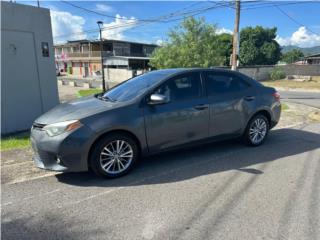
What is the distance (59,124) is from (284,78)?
3558 cm

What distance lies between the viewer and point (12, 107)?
7.58m

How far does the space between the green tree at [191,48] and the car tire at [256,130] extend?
2110 centimetres

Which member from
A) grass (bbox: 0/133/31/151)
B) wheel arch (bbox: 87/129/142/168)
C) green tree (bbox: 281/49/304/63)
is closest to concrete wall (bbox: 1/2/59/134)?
grass (bbox: 0/133/31/151)

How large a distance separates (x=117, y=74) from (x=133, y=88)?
41921 mm

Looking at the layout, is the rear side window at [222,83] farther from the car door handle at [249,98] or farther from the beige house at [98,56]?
the beige house at [98,56]

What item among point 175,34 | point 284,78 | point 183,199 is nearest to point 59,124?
point 183,199

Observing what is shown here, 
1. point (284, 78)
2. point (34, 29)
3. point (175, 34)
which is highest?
point (175, 34)

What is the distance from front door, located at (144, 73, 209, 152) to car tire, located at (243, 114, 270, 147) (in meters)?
1.14

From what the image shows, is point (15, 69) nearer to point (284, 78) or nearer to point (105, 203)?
point (105, 203)

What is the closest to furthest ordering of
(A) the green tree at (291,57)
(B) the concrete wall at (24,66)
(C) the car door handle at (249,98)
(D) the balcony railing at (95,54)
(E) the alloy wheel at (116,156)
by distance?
(E) the alloy wheel at (116,156) → (C) the car door handle at (249,98) → (B) the concrete wall at (24,66) → (D) the balcony railing at (95,54) → (A) the green tree at (291,57)

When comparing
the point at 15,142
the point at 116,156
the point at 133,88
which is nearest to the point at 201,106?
the point at 133,88

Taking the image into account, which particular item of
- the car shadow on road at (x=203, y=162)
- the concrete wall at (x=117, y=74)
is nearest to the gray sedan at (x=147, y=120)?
the car shadow on road at (x=203, y=162)

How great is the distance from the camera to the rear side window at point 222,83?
5168mm

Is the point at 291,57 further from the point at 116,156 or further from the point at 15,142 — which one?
the point at 116,156
